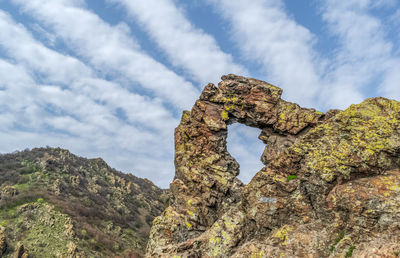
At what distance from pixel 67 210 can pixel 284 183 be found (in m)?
41.6

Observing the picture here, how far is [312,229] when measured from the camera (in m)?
11.5

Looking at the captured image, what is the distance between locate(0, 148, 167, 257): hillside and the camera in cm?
3475

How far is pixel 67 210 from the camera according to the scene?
43312 mm

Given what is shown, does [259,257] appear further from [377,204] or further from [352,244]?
[377,204]

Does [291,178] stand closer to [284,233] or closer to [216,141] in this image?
[284,233]

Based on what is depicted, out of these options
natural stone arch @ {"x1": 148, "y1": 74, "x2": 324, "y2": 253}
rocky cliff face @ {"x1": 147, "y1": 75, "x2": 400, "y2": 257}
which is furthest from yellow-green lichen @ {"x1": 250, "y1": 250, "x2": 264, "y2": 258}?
natural stone arch @ {"x1": 148, "y1": 74, "x2": 324, "y2": 253}

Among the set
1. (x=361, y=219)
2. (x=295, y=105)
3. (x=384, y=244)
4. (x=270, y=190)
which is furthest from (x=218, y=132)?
(x=384, y=244)

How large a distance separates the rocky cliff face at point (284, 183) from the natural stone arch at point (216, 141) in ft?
0.24

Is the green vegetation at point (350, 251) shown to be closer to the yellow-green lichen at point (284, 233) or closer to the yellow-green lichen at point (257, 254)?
the yellow-green lichen at point (284, 233)

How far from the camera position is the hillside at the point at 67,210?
34750mm

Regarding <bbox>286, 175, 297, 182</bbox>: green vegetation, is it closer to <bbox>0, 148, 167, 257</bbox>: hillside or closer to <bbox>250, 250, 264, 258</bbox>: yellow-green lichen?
<bbox>250, 250, 264, 258</bbox>: yellow-green lichen

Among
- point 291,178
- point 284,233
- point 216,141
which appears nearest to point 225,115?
point 216,141

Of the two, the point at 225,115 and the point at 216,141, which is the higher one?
the point at 225,115

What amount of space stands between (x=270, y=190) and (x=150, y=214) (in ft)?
187
